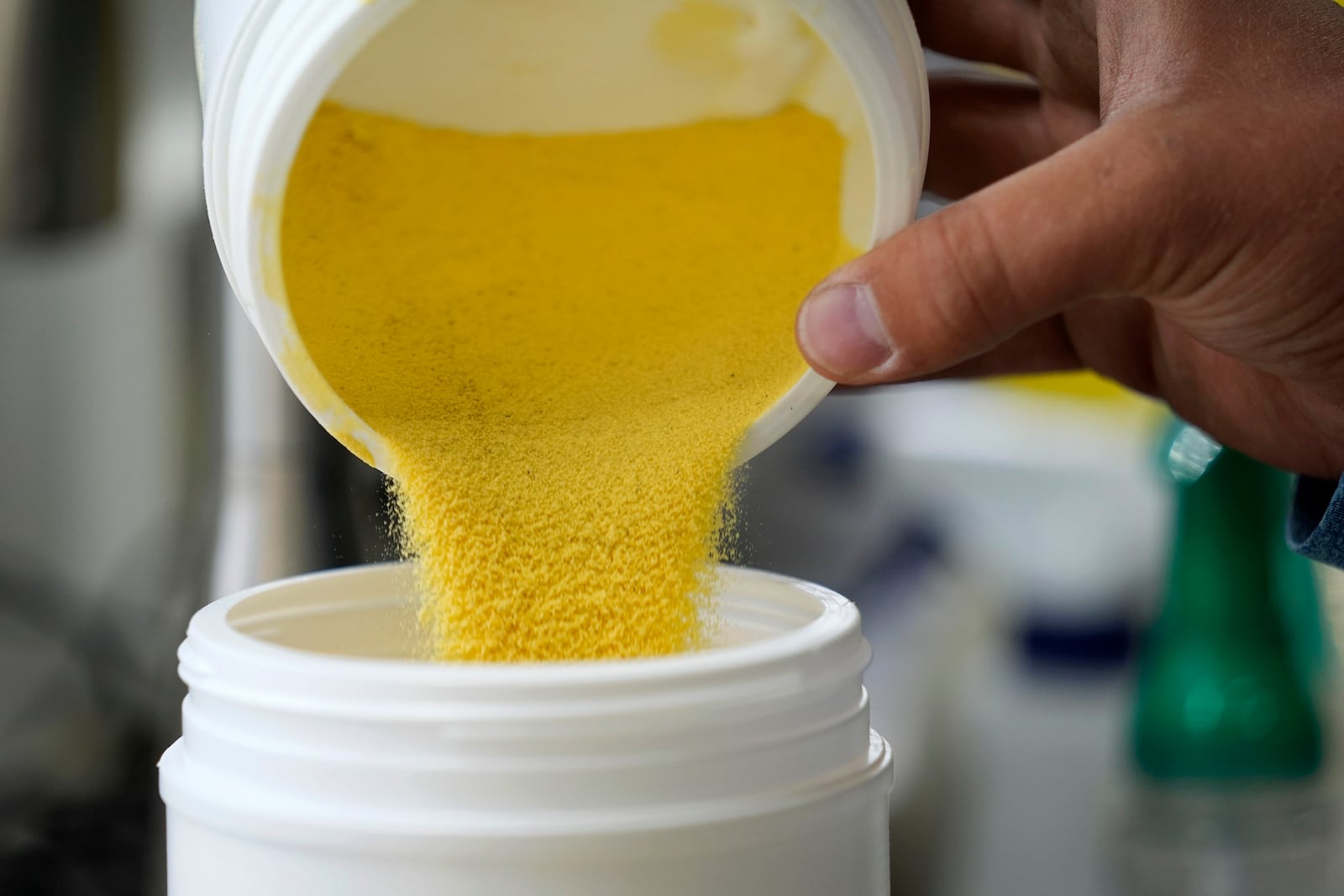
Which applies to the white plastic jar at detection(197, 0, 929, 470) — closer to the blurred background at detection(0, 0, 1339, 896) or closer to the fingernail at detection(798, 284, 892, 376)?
the fingernail at detection(798, 284, 892, 376)

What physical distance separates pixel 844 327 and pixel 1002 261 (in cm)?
5

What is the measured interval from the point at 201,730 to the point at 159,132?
20.6 inches

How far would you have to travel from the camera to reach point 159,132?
82cm

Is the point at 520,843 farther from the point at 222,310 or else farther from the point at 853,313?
the point at 222,310

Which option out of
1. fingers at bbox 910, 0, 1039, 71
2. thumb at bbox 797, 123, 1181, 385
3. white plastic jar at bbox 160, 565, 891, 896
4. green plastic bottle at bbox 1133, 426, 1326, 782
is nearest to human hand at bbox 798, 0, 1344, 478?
thumb at bbox 797, 123, 1181, 385

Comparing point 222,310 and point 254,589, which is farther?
point 222,310

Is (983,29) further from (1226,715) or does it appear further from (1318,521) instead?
(1226,715)

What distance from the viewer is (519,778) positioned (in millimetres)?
360

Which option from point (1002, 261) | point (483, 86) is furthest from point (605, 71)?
point (1002, 261)

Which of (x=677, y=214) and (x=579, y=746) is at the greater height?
(x=677, y=214)

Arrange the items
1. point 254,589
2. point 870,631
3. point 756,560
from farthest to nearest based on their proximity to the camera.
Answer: point 756,560, point 870,631, point 254,589

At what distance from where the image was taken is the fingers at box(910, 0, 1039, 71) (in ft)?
2.27

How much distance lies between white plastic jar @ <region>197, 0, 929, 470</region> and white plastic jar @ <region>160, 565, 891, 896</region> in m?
0.12

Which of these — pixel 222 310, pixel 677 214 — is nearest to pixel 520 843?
pixel 677 214
